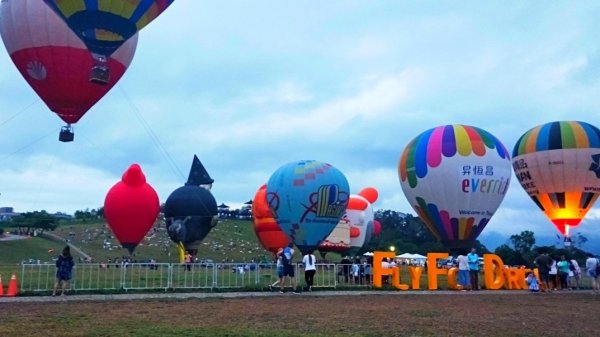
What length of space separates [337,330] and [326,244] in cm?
3343

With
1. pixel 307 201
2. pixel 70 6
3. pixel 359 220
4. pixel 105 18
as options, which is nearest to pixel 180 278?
pixel 307 201

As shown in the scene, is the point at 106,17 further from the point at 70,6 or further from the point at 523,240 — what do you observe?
the point at 523,240

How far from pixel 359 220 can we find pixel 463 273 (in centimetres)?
2619

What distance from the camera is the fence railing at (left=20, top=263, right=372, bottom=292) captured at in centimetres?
1839

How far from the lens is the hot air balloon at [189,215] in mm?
36906

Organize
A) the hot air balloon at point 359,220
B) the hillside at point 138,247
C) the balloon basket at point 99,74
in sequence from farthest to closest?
the hillside at point 138,247, the hot air balloon at point 359,220, the balloon basket at point 99,74

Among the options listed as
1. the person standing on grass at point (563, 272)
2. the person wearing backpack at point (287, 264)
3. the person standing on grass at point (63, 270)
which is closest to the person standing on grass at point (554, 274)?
the person standing on grass at point (563, 272)

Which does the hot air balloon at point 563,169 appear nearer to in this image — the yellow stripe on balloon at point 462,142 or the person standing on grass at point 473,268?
the yellow stripe on balloon at point 462,142

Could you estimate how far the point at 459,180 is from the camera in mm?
28734

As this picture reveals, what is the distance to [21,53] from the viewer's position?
25.5 metres

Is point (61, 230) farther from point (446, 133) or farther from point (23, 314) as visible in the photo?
point (23, 314)

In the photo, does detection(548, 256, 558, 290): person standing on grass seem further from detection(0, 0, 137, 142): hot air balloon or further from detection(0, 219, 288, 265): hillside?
detection(0, 219, 288, 265): hillside

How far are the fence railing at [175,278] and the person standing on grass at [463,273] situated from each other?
3.36 metres

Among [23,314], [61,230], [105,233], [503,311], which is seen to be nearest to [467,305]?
[503,311]
